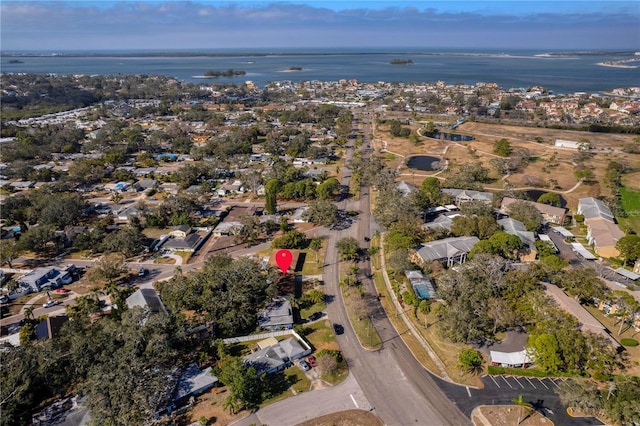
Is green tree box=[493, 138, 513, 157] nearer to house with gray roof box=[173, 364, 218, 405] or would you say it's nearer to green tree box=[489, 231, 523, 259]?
green tree box=[489, 231, 523, 259]

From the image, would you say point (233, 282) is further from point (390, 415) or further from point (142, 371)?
point (390, 415)

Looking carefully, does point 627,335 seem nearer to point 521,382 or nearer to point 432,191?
point 521,382

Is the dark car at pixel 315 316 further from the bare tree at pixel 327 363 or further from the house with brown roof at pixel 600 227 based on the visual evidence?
the house with brown roof at pixel 600 227

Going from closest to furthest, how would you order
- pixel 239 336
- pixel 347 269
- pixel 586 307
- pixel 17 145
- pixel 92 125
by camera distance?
pixel 239 336, pixel 586 307, pixel 347 269, pixel 17 145, pixel 92 125

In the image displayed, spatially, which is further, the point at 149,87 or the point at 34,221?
the point at 149,87

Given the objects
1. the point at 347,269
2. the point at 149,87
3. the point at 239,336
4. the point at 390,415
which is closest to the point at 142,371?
the point at 239,336

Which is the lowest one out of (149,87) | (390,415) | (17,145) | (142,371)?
(390,415)
